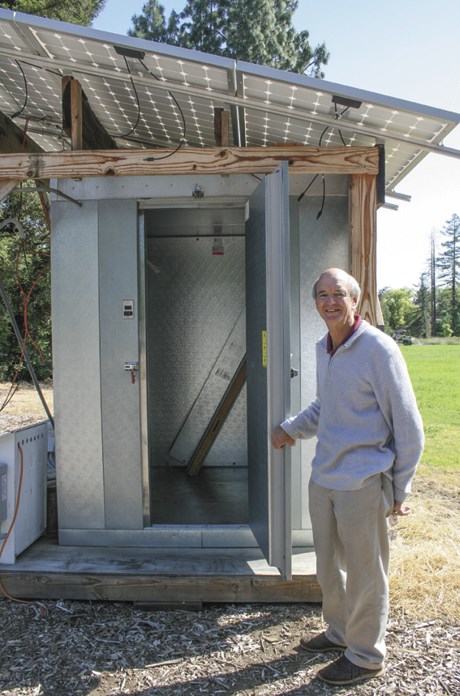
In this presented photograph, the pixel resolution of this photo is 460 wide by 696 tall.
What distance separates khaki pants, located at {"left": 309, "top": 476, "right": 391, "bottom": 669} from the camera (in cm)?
245

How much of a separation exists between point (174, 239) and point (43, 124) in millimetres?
1584

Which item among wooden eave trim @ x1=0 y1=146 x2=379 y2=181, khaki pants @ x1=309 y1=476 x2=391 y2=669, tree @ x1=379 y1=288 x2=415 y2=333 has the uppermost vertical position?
tree @ x1=379 y1=288 x2=415 y2=333

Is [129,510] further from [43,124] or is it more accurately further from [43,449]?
[43,124]

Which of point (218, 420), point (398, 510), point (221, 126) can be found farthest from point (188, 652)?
point (221, 126)

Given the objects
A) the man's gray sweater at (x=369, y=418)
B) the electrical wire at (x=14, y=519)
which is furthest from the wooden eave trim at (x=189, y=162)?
the electrical wire at (x=14, y=519)

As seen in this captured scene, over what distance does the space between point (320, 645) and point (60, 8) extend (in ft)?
45.8

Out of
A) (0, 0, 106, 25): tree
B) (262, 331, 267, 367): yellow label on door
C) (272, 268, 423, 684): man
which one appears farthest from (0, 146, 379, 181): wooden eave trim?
(0, 0, 106, 25): tree

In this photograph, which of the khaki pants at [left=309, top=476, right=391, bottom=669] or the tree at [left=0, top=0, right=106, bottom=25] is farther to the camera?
the tree at [left=0, top=0, right=106, bottom=25]

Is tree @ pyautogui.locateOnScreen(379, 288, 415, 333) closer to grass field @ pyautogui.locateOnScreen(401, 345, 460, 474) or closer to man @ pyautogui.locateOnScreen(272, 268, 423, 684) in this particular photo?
grass field @ pyautogui.locateOnScreen(401, 345, 460, 474)

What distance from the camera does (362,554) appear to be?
2.47 m

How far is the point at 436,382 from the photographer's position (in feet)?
61.0

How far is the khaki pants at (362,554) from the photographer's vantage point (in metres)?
2.45

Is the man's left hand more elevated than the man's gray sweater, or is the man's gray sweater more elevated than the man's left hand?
the man's gray sweater

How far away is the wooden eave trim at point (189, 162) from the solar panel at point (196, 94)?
0.77 ft
